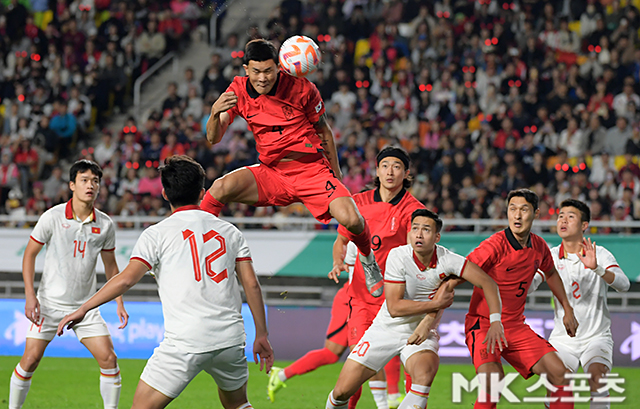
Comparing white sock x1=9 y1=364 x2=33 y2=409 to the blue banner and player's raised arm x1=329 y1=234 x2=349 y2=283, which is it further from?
the blue banner

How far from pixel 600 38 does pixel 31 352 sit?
13.3 m

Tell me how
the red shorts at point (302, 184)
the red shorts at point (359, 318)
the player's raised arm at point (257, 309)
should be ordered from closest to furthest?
the player's raised arm at point (257, 309) < the red shorts at point (302, 184) < the red shorts at point (359, 318)

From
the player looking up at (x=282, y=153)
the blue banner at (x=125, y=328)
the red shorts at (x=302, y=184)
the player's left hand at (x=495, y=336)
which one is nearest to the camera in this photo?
the player's left hand at (x=495, y=336)

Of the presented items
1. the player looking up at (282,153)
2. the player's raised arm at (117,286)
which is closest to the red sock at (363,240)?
the player looking up at (282,153)

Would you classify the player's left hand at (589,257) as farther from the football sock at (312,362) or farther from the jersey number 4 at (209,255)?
the jersey number 4 at (209,255)

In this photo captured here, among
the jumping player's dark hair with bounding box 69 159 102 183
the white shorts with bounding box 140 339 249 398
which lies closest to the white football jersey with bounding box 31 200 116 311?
the jumping player's dark hair with bounding box 69 159 102 183

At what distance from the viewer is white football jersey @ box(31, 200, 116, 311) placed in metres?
6.95

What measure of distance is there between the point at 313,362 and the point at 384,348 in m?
1.64

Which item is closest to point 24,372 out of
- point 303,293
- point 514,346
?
point 514,346

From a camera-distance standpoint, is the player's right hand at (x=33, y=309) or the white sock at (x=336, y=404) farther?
the player's right hand at (x=33, y=309)

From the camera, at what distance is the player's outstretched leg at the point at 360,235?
20.0 feet

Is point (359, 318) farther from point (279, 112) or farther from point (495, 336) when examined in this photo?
point (279, 112)

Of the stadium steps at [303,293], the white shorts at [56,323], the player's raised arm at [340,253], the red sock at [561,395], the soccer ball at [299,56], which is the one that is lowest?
the stadium steps at [303,293]

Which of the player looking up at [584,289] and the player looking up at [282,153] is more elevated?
the player looking up at [282,153]
